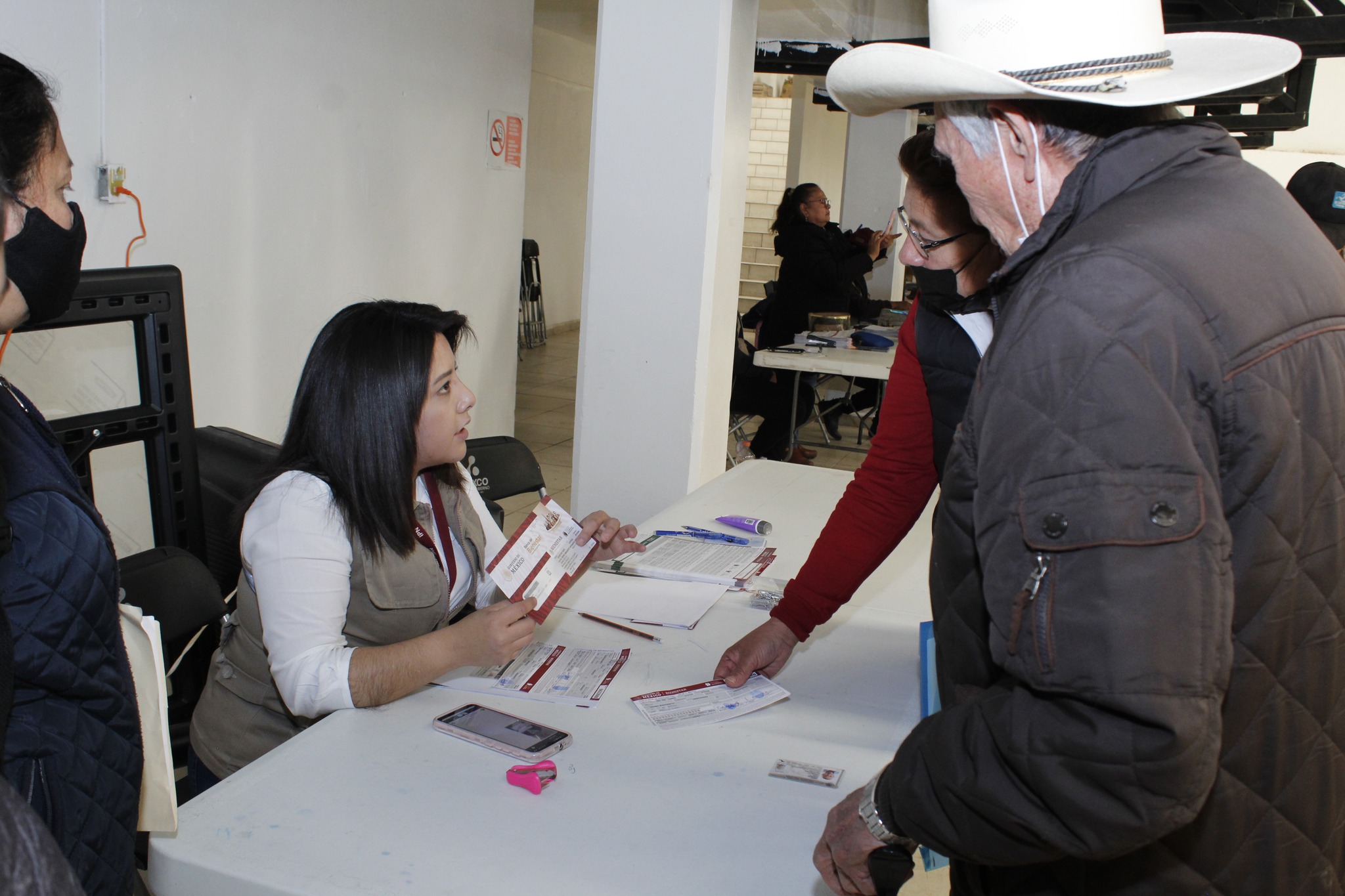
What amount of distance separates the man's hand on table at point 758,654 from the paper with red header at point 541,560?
303mm

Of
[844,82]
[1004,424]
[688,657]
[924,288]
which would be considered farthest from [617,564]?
[1004,424]

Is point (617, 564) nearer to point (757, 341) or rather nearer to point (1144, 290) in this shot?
point (1144, 290)

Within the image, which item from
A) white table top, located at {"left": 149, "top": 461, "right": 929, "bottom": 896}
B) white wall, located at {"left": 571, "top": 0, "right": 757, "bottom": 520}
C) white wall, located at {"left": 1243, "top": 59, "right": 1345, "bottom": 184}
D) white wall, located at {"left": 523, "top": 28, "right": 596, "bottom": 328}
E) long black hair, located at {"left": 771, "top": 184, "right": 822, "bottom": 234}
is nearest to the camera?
white table top, located at {"left": 149, "top": 461, "right": 929, "bottom": 896}

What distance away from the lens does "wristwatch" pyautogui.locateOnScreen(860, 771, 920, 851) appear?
3.29 feet

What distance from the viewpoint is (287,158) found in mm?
4473

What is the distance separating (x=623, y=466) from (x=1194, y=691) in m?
2.82

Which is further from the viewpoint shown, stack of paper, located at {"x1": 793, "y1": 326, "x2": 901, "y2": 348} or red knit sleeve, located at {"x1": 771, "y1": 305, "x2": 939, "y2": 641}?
stack of paper, located at {"x1": 793, "y1": 326, "x2": 901, "y2": 348}

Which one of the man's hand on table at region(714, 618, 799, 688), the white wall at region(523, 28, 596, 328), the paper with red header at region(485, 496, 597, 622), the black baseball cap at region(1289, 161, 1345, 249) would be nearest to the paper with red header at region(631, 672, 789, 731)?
the man's hand on table at region(714, 618, 799, 688)

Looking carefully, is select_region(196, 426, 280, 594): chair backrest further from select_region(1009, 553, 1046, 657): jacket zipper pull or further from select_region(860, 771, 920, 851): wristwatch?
select_region(1009, 553, 1046, 657): jacket zipper pull

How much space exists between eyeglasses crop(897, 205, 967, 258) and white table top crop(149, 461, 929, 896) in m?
0.72

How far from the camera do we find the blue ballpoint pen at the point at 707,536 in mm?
2496

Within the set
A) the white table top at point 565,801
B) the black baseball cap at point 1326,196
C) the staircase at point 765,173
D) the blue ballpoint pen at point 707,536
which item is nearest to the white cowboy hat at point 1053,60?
the white table top at point 565,801

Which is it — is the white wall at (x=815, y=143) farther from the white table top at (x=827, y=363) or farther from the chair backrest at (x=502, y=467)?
the chair backrest at (x=502, y=467)

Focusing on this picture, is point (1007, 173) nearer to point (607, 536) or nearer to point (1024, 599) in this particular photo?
point (1024, 599)
